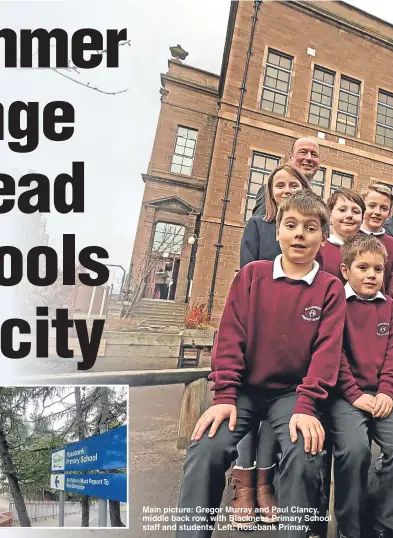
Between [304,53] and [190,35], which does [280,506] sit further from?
[304,53]

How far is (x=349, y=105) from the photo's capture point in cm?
140

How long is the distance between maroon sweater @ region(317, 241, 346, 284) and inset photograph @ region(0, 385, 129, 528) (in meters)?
0.46

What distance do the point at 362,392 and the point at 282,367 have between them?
0.13 m

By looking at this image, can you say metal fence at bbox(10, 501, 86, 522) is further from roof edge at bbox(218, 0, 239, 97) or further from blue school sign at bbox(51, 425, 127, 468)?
roof edge at bbox(218, 0, 239, 97)

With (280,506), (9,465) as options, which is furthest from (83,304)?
(280,506)

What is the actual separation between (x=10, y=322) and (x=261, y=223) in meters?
0.55

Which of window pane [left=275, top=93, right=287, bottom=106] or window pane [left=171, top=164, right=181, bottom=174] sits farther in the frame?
window pane [left=275, top=93, right=287, bottom=106]

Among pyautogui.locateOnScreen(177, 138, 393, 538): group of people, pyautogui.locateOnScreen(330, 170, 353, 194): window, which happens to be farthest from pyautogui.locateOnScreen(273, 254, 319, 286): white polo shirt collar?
pyautogui.locateOnScreen(330, 170, 353, 194): window

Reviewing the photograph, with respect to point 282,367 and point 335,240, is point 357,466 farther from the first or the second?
point 335,240

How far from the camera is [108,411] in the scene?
0.66m

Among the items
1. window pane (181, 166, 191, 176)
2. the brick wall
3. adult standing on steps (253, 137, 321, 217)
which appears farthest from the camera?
window pane (181, 166, 191, 176)

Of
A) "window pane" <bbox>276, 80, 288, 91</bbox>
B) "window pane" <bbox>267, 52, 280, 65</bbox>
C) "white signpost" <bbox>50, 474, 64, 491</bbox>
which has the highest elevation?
"window pane" <bbox>267, 52, 280, 65</bbox>

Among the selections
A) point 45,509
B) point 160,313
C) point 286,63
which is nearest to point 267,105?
point 286,63

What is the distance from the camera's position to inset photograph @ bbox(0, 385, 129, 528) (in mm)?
621
